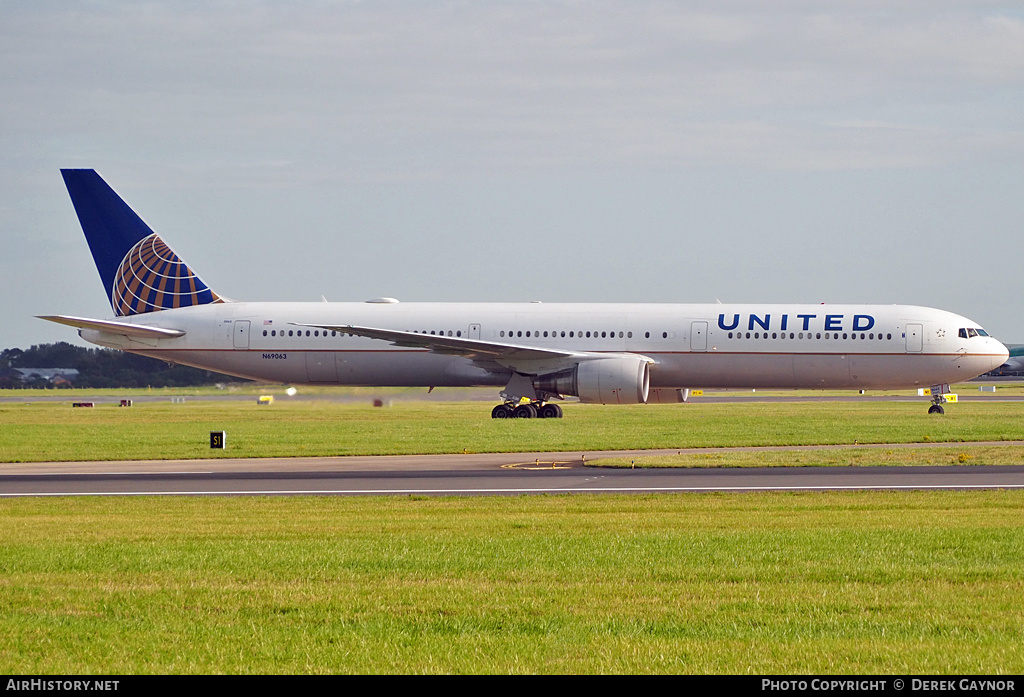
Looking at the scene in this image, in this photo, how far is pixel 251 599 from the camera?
30.6 ft

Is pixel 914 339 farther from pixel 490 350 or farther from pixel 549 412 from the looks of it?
pixel 490 350

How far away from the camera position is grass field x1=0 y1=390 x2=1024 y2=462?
27.5 meters

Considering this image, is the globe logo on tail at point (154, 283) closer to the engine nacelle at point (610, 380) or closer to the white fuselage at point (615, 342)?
the white fuselage at point (615, 342)

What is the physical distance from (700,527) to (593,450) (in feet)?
43.0

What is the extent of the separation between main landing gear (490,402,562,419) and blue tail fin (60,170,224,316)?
38.7ft

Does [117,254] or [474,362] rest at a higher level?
[117,254]

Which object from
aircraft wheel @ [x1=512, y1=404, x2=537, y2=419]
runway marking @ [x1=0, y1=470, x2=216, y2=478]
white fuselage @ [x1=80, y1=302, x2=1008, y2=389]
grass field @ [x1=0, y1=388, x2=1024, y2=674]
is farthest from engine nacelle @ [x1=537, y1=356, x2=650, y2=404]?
grass field @ [x1=0, y1=388, x2=1024, y2=674]

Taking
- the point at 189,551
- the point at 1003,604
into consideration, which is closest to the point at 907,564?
the point at 1003,604

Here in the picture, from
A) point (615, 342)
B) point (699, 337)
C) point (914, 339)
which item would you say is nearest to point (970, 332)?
point (914, 339)

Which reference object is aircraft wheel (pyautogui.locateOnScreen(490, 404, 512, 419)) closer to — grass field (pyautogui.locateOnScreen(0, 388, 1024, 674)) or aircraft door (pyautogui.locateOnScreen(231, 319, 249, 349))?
aircraft door (pyautogui.locateOnScreen(231, 319, 249, 349))

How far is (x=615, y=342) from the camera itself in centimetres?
4056
